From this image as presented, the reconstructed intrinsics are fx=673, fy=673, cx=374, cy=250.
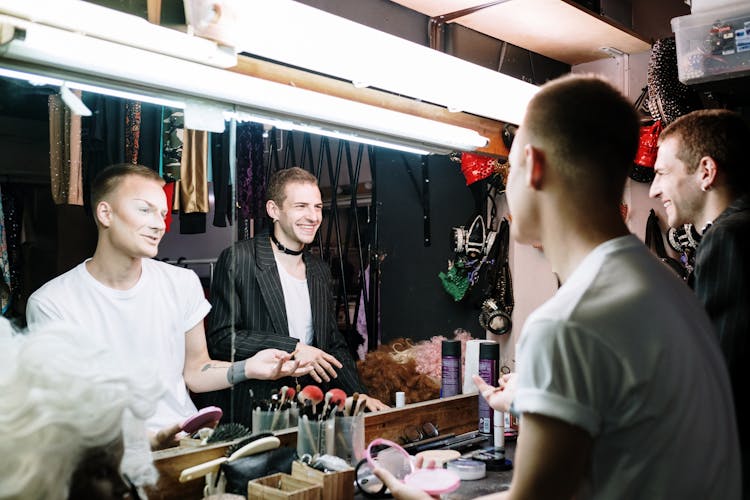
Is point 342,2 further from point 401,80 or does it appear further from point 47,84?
point 47,84

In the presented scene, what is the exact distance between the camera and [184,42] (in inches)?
69.4

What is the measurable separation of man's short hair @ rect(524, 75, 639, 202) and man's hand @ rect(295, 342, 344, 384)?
138 cm

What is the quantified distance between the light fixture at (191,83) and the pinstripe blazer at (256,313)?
46cm

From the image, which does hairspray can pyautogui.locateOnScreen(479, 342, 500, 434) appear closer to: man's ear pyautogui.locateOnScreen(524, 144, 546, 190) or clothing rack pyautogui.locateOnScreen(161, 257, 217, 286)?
clothing rack pyautogui.locateOnScreen(161, 257, 217, 286)

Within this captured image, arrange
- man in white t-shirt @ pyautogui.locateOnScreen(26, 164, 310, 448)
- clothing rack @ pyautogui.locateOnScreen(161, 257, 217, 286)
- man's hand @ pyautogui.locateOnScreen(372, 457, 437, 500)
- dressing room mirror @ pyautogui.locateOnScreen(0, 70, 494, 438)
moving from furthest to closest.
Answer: clothing rack @ pyautogui.locateOnScreen(161, 257, 217, 286), man in white t-shirt @ pyautogui.locateOnScreen(26, 164, 310, 448), dressing room mirror @ pyautogui.locateOnScreen(0, 70, 494, 438), man's hand @ pyautogui.locateOnScreen(372, 457, 437, 500)

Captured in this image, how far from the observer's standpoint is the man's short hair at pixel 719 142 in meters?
2.20

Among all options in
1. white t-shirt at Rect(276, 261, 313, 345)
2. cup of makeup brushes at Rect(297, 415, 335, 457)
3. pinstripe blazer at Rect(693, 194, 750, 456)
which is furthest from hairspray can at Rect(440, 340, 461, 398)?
pinstripe blazer at Rect(693, 194, 750, 456)

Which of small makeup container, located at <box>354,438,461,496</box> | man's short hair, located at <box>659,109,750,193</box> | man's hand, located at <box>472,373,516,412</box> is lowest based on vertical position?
small makeup container, located at <box>354,438,461,496</box>

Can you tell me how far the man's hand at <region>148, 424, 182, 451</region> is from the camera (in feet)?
6.06

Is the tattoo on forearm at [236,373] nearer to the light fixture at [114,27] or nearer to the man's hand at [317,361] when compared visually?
the man's hand at [317,361]

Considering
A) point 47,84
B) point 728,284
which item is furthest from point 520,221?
point 47,84

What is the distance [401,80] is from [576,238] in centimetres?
125

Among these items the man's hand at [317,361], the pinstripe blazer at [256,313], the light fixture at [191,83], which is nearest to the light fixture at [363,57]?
the light fixture at [191,83]

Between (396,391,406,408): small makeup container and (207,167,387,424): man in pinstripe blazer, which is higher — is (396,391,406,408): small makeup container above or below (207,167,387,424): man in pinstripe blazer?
below
